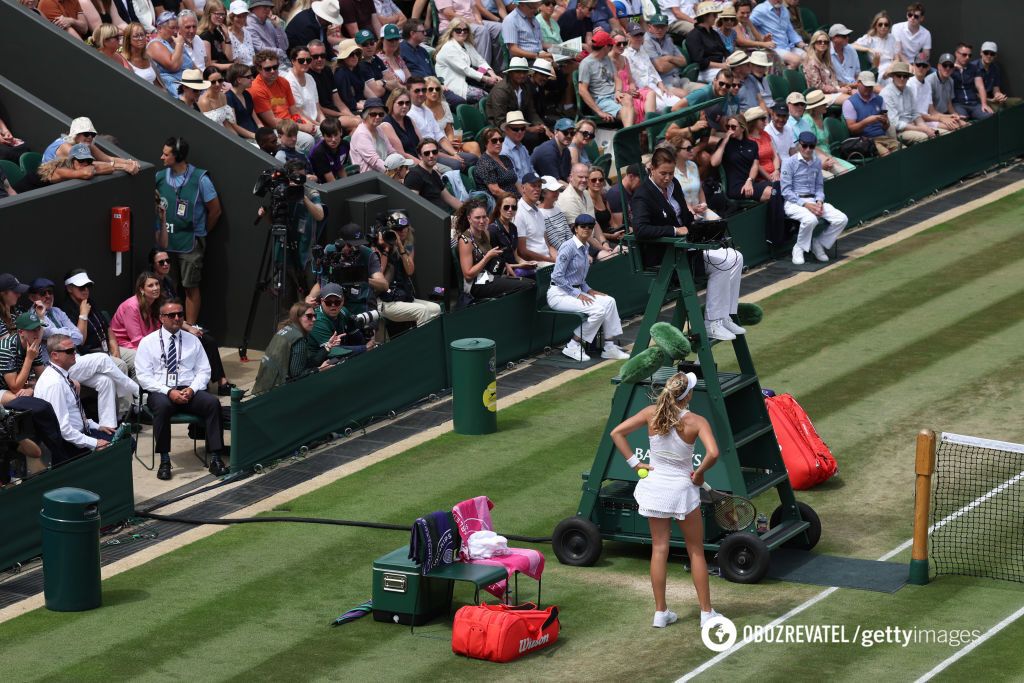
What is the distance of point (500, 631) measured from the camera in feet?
40.9

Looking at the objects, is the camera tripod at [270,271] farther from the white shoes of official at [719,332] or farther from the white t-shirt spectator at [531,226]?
the white shoes of official at [719,332]

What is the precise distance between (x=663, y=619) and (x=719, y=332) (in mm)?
3140

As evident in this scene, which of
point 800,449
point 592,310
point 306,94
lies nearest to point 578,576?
point 800,449

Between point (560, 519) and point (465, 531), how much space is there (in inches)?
88.2

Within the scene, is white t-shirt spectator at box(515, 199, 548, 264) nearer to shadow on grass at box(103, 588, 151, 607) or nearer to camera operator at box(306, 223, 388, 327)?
camera operator at box(306, 223, 388, 327)

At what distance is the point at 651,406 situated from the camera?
13180 millimetres

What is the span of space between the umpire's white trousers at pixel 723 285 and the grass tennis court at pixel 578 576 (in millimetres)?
1998

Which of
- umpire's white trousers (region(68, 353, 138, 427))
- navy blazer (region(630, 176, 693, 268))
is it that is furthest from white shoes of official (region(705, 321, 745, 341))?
umpire's white trousers (region(68, 353, 138, 427))

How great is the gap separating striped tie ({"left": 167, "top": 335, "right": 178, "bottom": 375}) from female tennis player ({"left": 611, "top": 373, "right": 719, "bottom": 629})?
6109 millimetres

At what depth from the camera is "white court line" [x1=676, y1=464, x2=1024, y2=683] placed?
40.8ft

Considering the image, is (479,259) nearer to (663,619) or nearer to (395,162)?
(395,162)

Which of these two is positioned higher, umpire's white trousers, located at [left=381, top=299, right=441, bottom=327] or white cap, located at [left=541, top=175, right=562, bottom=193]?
white cap, located at [left=541, top=175, right=562, bottom=193]

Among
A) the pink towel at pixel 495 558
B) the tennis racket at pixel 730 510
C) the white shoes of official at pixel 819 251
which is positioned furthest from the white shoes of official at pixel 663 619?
the white shoes of official at pixel 819 251

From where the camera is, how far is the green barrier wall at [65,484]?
14.5 metres
